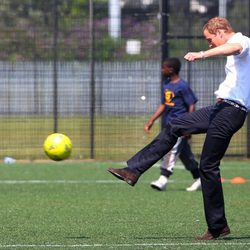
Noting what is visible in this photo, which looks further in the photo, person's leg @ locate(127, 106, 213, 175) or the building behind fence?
the building behind fence

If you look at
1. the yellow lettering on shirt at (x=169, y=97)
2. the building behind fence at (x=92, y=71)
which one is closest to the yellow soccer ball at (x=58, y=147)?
the yellow lettering on shirt at (x=169, y=97)

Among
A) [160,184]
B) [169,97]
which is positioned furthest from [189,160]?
[169,97]

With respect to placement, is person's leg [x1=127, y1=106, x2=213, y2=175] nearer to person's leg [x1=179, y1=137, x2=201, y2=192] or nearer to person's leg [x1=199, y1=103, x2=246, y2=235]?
person's leg [x1=199, y1=103, x2=246, y2=235]

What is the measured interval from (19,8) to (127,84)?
2760 mm

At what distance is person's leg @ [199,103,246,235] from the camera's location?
9.41 meters

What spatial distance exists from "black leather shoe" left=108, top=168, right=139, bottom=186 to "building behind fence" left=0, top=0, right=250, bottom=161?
10564mm

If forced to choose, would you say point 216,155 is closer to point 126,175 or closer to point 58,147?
point 126,175

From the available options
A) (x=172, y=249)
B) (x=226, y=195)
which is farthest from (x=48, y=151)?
(x=226, y=195)

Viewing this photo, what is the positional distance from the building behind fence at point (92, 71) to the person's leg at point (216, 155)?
1057 centimetres

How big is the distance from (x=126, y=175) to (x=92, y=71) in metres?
10.9

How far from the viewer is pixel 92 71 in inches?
798

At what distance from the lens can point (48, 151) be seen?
36.9ft

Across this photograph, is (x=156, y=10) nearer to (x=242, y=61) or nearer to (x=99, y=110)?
(x=99, y=110)

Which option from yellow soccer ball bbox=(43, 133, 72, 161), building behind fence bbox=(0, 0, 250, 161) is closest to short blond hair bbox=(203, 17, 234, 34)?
yellow soccer ball bbox=(43, 133, 72, 161)
